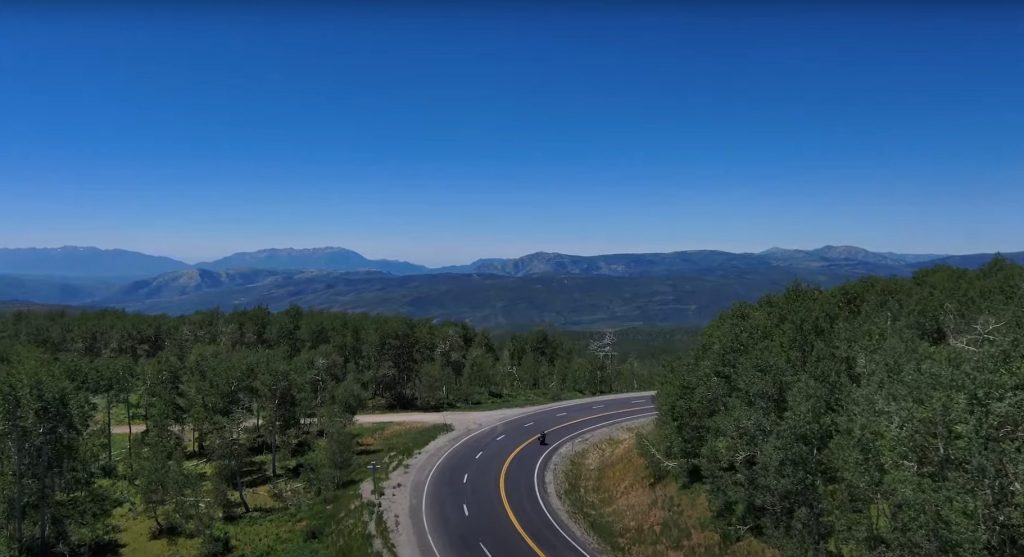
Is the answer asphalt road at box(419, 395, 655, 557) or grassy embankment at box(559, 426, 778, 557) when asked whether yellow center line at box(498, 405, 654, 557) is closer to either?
asphalt road at box(419, 395, 655, 557)

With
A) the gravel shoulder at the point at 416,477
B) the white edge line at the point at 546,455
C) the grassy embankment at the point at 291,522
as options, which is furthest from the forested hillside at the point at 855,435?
the grassy embankment at the point at 291,522

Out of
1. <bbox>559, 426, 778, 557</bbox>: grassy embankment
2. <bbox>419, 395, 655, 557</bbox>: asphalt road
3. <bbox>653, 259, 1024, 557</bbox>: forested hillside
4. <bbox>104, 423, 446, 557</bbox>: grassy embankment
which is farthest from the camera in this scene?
<bbox>104, 423, 446, 557</bbox>: grassy embankment

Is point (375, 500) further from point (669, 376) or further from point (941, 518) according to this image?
point (941, 518)

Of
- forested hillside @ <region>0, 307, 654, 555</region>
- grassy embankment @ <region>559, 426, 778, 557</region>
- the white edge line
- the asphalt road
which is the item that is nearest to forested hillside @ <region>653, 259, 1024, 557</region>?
grassy embankment @ <region>559, 426, 778, 557</region>

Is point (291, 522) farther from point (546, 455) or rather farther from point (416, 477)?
point (546, 455)

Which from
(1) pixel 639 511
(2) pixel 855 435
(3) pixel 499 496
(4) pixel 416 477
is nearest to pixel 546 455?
(3) pixel 499 496

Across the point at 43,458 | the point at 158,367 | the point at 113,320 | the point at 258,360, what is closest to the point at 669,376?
the point at 258,360
